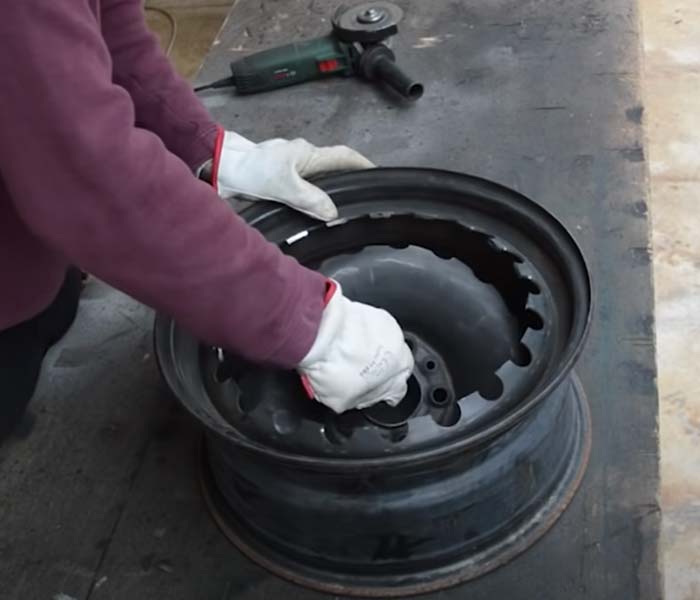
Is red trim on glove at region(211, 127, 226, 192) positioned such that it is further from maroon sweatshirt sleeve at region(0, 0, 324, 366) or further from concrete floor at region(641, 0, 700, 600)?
concrete floor at region(641, 0, 700, 600)

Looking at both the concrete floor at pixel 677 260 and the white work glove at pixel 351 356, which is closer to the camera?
the white work glove at pixel 351 356

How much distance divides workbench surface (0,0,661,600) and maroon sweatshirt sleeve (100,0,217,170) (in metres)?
0.26

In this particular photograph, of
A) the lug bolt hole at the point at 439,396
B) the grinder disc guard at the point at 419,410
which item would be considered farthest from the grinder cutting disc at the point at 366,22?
the lug bolt hole at the point at 439,396

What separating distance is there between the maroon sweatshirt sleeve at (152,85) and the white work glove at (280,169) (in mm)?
→ 37

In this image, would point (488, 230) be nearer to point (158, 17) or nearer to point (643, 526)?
point (643, 526)

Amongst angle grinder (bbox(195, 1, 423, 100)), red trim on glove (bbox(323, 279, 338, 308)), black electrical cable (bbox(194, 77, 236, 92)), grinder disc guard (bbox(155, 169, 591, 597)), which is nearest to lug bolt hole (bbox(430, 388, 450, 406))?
grinder disc guard (bbox(155, 169, 591, 597))

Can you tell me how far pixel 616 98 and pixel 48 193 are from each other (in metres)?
1.09

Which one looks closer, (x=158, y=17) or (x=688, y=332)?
(x=688, y=332)

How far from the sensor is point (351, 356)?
0.95 metres

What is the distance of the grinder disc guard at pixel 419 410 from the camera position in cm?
93

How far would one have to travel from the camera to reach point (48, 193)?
2.45 ft

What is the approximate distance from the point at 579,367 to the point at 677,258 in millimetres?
871

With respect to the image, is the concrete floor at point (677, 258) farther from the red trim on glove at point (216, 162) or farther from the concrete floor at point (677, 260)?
the red trim on glove at point (216, 162)

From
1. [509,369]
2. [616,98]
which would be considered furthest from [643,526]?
[616,98]
